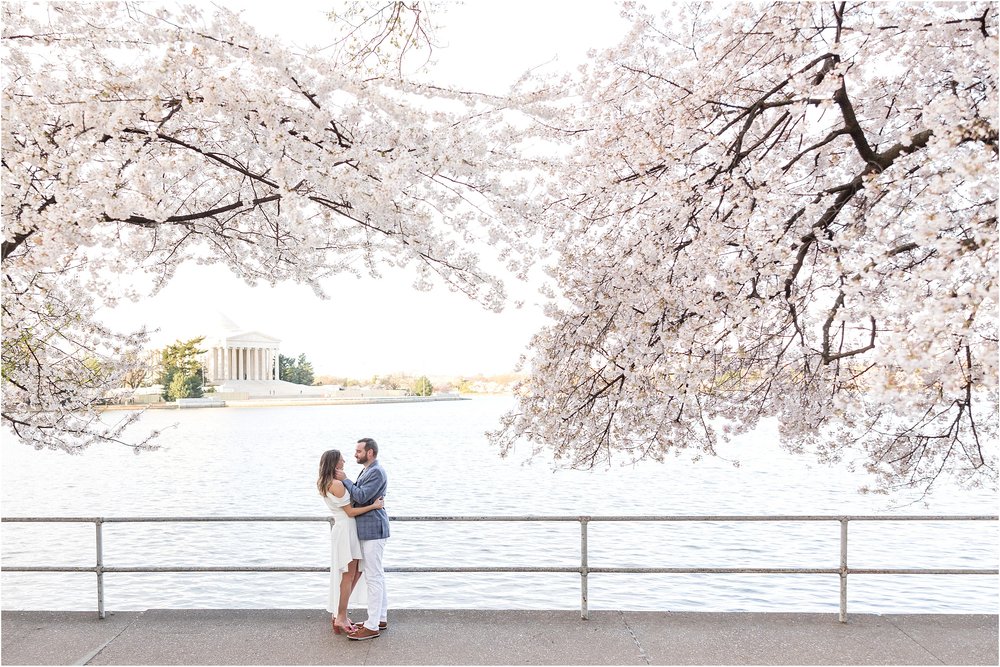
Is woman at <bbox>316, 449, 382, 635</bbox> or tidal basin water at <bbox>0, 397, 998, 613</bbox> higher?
woman at <bbox>316, 449, 382, 635</bbox>

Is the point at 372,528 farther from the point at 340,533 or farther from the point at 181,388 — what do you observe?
the point at 181,388

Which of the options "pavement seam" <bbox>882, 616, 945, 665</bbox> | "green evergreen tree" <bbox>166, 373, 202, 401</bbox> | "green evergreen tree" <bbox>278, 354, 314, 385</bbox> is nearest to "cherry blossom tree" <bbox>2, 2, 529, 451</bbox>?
"pavement seam" <bbox>882, 616, 945, 665</bbox>

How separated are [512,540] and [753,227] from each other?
16.5m

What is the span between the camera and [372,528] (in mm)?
6355

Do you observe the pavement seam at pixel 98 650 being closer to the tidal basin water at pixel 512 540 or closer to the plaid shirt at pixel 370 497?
the plaid shirt at pixel 370 497

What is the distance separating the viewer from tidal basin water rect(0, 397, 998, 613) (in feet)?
51.2

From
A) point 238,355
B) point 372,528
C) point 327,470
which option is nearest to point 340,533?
point 372,528

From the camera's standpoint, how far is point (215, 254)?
7941 mm

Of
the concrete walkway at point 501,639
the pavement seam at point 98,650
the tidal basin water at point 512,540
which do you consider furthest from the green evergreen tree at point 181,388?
the concrete walkway at point 501,639

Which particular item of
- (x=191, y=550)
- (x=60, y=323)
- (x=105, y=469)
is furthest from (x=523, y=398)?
(x=105, y=469)

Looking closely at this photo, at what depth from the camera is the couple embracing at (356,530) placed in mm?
6215

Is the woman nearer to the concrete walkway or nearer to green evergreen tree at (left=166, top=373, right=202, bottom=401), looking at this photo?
the concrete walkway

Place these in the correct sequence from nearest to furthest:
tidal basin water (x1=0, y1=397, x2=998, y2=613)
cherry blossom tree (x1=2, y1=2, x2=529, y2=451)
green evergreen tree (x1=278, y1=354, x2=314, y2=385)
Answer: cherry blossom tree (x1=2, y1=2, x2=529, y2=451)
tidal basin water (x1=0, y1=397, x2=998, y2=613)
green evergreen tree (x1=278, y1=354, x2=314, y2=385)

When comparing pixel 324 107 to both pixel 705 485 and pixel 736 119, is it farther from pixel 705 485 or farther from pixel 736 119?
pixel 705 485
